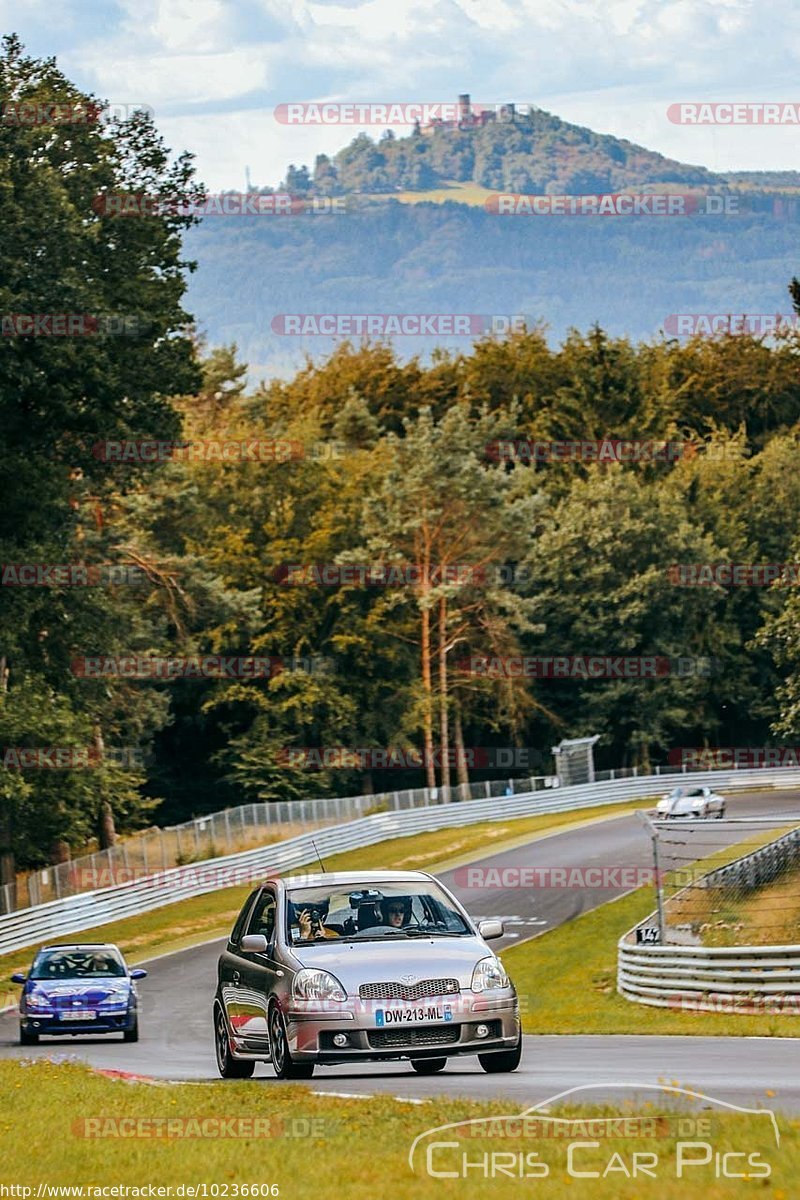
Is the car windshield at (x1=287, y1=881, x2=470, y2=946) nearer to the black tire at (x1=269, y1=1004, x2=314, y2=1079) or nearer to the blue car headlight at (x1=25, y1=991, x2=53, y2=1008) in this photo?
the black tire at (x1=269, y1=1004, x2=314, y2=1079)

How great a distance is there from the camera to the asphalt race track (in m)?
12.8

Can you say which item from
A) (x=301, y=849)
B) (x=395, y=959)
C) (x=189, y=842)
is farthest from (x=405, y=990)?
(x=301, y=849)

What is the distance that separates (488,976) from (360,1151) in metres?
4.28

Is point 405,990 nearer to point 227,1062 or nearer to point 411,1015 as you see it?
point 411,1015

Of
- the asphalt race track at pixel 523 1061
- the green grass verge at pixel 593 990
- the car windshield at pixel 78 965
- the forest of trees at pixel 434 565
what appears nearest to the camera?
the asphalt race track at pixel 523 1061

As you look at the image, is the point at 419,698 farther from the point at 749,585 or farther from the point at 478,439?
the point at 749,585

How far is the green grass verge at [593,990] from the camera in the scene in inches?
859

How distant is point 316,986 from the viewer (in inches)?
536

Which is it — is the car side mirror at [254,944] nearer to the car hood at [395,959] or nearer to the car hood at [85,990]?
the car hood at [395,959]

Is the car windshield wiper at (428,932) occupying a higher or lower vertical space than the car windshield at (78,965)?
higher

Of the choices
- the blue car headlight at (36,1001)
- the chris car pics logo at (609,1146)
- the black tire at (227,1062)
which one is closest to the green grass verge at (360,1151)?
the chris car pics logo at (609,1146)

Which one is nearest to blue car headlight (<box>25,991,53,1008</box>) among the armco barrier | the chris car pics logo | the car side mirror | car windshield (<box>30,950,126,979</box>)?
car windshield (<box>30,950,126,979</box>)

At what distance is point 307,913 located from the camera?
48.1 feet

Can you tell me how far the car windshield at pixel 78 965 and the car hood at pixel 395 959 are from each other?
12.1 meters
